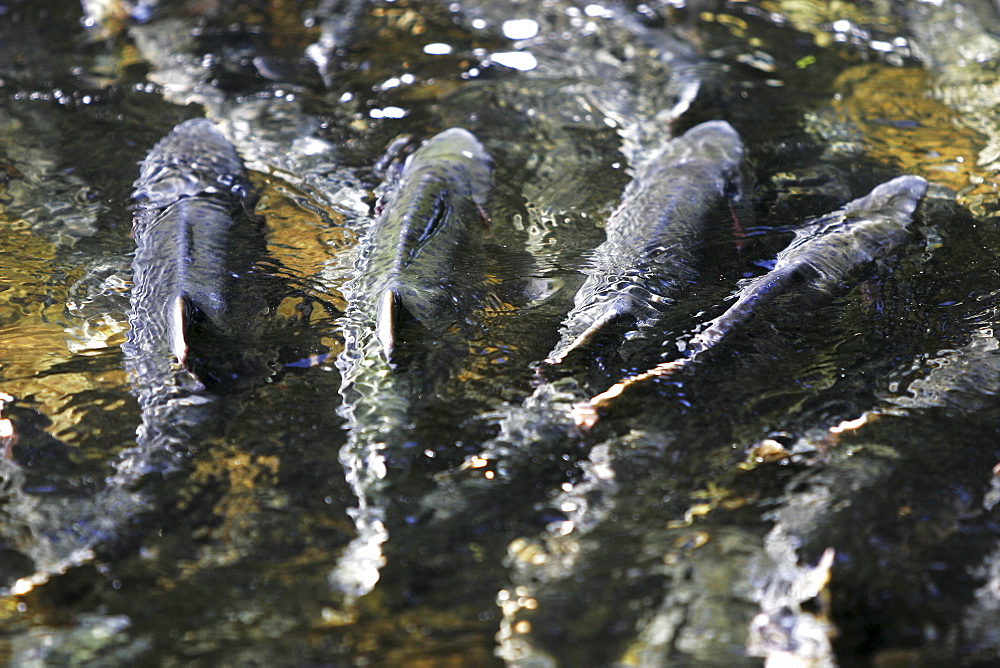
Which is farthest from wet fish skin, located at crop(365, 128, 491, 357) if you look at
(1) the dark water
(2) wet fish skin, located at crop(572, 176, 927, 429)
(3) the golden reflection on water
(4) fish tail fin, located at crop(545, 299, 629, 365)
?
(3) the golden reflection on water

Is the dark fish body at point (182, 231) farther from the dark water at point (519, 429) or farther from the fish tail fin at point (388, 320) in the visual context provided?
the fish tail fin at point (388, 320)

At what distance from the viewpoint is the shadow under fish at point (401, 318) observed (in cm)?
303

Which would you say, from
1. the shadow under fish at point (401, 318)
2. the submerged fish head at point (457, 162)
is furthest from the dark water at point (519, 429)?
the submerged fish head at point (457, 162)

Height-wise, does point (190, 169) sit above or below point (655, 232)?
above

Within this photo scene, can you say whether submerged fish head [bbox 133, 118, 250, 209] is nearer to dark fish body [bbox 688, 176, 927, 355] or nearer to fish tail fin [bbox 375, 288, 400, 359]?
fish tail fin [bbox 375, 288, 400, 359]

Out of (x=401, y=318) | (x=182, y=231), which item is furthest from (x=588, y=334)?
(x=182, y=231)

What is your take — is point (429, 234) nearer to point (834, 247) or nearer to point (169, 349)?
point (169, 349)

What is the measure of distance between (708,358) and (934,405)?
83 cm

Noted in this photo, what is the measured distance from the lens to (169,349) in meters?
3.51

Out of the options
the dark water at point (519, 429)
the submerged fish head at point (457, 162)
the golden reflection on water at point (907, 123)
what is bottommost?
the golden reflection on water at point (907, 123)

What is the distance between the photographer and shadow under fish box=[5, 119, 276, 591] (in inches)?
115

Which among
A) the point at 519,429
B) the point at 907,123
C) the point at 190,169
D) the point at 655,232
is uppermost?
the point at 190,169

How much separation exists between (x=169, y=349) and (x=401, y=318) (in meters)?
0.91

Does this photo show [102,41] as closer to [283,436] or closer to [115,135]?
[115,135]
